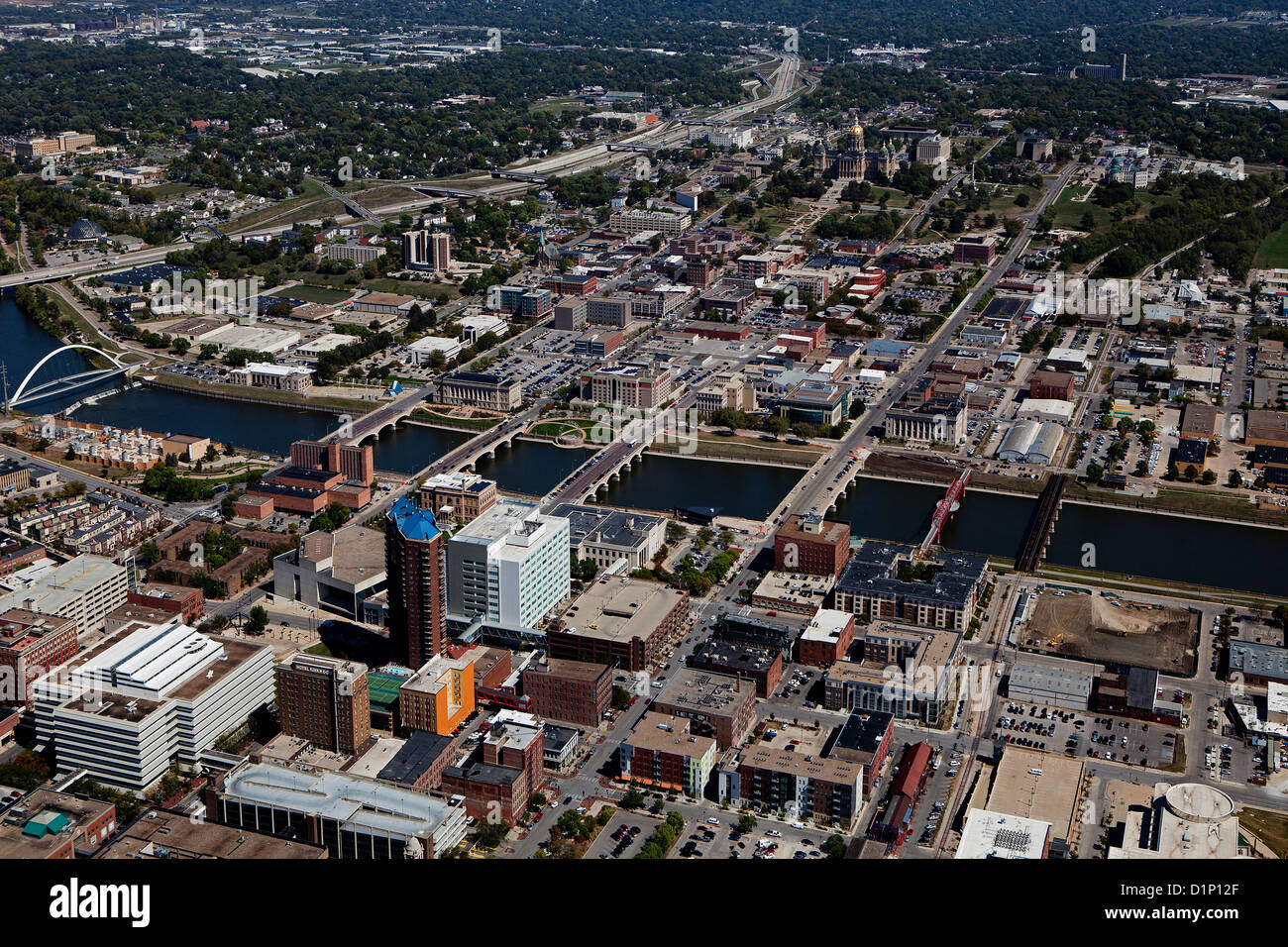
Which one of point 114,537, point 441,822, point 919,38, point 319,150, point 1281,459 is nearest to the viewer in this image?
point 441,822

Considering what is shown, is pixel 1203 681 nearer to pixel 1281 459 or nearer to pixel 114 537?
pixel 1281 459

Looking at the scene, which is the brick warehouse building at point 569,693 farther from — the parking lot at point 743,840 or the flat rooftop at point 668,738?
the parking lot at point 743,840

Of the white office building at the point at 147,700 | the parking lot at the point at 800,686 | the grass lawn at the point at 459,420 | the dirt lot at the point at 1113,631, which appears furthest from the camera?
the grass lawn at the point at 459,420

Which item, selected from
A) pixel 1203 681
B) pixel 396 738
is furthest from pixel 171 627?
pixel 1203 681

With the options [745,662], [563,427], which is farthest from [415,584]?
[563,427]

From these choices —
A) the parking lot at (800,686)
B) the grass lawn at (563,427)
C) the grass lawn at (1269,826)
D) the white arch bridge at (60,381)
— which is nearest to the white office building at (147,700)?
the parking lot at (800,686)

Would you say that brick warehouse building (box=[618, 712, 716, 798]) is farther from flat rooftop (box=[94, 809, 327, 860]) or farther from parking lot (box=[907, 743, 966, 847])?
flat rooftop (box=[94, 809, 327, 860])

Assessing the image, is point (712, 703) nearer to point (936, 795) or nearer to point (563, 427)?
point (936, 795)
